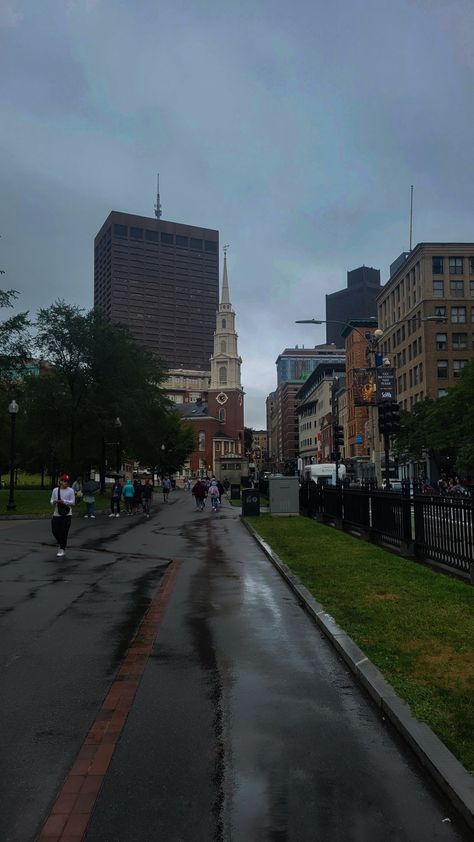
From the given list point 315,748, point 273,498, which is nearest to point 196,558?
point 315,748

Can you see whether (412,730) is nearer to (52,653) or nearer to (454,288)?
(52,653)

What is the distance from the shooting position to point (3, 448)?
49.3 metres

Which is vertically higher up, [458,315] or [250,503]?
[458,315]

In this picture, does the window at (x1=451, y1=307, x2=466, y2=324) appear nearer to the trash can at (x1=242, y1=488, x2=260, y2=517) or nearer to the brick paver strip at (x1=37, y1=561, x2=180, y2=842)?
the trash can at (x1=242, y1=488, x2=260, y2=517)

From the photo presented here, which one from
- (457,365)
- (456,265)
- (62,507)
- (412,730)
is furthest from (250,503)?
(456,265)

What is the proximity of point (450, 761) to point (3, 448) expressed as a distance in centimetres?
4939

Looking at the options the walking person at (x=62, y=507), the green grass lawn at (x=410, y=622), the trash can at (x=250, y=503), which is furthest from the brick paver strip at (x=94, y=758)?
the trash can at (x=250, y=503)

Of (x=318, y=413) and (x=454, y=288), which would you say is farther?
(x=318, y=413)

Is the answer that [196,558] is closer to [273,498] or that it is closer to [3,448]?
[273,498]

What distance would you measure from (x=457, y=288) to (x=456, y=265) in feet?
A: 8.92

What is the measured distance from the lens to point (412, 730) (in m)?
4.09

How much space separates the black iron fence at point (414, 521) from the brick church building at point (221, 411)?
11460 centimetres

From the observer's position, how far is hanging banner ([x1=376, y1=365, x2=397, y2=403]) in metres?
20.4

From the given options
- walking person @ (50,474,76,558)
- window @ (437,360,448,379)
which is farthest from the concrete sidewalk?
window @ (437,360,448,379)
